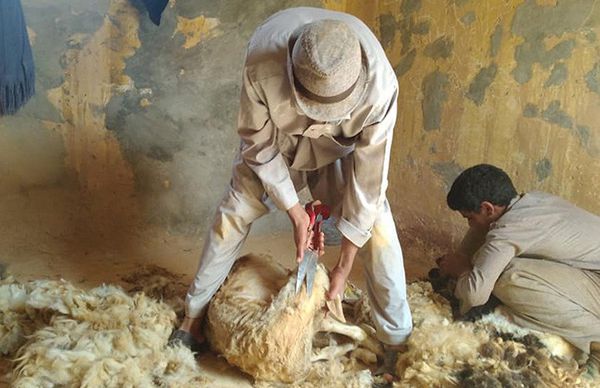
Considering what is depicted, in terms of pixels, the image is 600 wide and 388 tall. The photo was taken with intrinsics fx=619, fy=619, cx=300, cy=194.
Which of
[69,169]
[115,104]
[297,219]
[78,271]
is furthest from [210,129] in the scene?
[297,219]

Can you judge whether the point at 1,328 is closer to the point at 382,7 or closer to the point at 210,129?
the point at 210,129

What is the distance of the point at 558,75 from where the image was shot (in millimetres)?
3312

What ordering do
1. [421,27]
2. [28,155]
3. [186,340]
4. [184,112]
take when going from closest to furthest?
[186,340] → [28,155] → [184,112] → [421,27]

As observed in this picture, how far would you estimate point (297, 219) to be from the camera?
8.16 ft

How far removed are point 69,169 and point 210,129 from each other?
87 centimetres

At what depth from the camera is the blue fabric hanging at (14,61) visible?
2811 mm

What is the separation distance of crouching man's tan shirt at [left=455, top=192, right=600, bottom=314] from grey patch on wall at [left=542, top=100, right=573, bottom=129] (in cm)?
64

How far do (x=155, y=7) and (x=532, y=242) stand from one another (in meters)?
2.30

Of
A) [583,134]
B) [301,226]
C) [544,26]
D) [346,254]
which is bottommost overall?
[346,254]

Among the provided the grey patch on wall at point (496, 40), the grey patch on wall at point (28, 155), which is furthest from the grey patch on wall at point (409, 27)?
the grey patch on wall at point (28, 155)

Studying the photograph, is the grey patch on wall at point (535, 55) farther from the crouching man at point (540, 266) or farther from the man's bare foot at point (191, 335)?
the man's bare foot at point (191, 335)

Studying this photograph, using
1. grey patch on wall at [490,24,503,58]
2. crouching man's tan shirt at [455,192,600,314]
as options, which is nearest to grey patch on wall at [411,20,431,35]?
grey patch on wall at [490,24,503,58]

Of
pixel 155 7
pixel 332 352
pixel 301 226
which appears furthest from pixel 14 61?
pixel 332 352

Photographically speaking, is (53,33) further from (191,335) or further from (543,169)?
(543,169)
